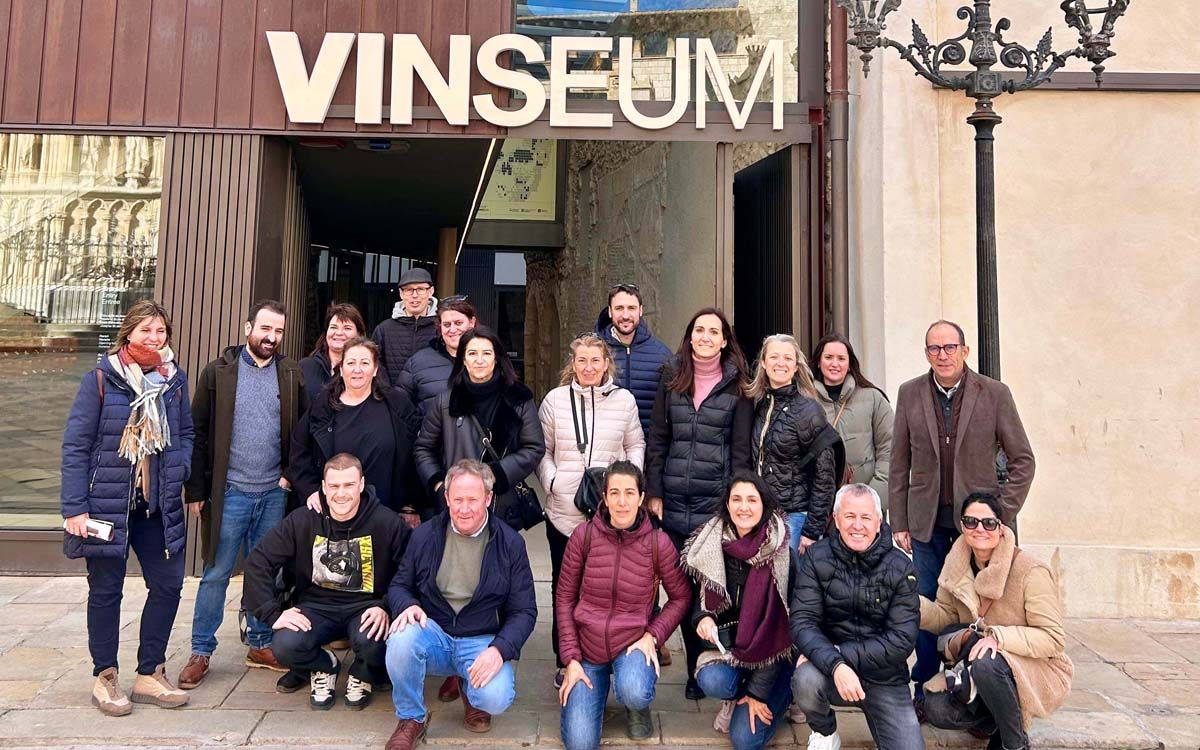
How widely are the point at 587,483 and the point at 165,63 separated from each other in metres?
4.70

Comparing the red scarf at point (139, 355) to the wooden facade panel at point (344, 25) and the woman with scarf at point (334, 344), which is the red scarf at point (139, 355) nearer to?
the woman with scarf at point (334, 344)

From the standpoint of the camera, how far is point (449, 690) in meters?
4.09

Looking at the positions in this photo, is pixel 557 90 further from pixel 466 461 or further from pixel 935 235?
pixel 466 461

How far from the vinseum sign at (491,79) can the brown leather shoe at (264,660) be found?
372cm

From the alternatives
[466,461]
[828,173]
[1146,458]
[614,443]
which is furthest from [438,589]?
[1146,458]

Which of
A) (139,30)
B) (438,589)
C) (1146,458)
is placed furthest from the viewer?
(139,30)

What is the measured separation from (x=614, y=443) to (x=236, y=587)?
133 inches

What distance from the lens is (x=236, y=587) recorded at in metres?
5.92

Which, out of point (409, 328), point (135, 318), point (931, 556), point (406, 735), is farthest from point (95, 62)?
point (931, 556)

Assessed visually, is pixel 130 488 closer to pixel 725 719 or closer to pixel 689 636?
pixel 689 636

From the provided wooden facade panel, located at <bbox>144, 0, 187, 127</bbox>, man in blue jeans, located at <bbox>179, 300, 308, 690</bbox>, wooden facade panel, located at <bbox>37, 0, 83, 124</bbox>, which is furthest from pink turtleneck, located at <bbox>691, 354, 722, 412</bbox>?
wooden facade panel, located at <bbox>37, 0, 83, 124</bbox>

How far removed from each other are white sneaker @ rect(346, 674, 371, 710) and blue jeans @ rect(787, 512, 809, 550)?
2152 mm

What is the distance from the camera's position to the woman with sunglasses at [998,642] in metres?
3.44

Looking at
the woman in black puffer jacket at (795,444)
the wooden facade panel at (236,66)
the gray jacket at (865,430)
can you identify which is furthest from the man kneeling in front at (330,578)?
the wooden facade panel at (236,66)
